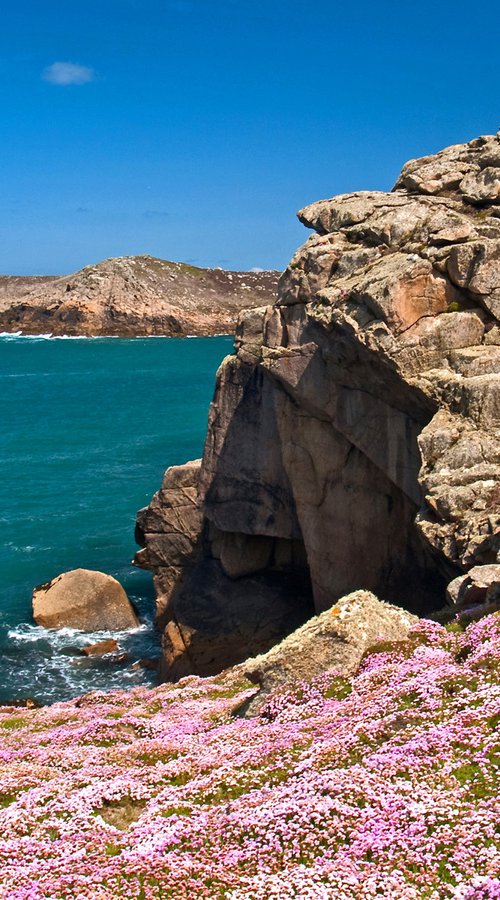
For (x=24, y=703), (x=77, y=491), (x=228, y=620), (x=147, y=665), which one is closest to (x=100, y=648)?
(x=147, y=665)

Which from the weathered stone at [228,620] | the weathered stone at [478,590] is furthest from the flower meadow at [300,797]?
the weathered stone at [228,620]

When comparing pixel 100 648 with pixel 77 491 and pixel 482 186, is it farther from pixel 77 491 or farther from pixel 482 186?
pixel 482 186

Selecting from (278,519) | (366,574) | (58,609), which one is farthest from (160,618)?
(366,574)

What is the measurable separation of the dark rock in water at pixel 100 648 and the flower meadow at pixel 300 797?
30.5 m

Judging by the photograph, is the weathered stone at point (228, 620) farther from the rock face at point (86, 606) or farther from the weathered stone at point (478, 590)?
the weathered stone at point (478, 590)

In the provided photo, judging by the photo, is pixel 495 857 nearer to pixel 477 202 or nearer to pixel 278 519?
pixel 477 202

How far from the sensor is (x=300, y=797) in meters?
16.5

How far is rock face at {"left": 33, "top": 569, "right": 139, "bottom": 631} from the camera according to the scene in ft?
191

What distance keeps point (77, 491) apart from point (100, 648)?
107ft

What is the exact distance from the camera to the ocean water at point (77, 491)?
174ft

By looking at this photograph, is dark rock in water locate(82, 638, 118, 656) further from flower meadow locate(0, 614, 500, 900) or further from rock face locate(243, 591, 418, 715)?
rock face locate(243, 591, 418, 715)

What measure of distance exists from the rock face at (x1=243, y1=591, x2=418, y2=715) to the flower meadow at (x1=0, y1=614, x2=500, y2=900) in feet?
2.13

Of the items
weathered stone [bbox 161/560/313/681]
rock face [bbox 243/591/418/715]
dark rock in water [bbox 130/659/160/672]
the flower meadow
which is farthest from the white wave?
rock face [bbox 243/591/418/715]

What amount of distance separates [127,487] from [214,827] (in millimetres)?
70236
